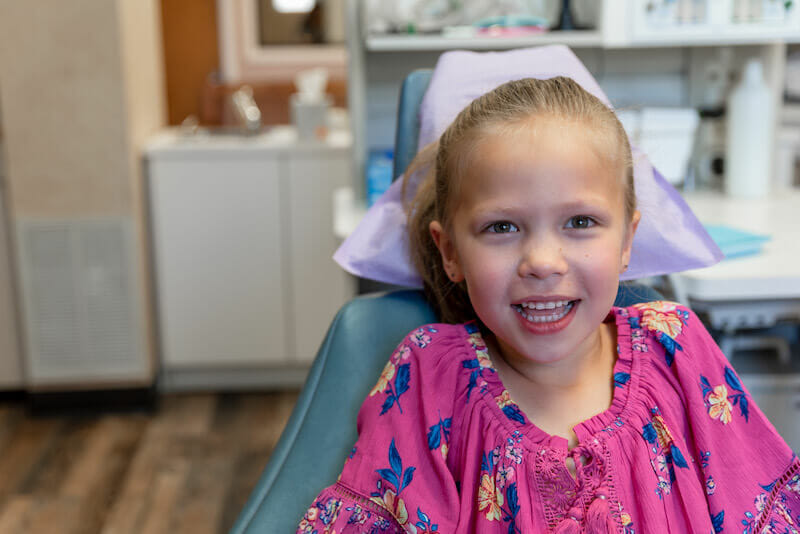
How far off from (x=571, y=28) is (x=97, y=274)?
5.45ft

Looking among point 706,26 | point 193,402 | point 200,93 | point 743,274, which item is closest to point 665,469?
point 743,274

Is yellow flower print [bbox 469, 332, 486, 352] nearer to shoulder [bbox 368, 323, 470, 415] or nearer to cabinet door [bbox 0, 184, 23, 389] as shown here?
shoulder [bbox 368, 323, 470, 415]

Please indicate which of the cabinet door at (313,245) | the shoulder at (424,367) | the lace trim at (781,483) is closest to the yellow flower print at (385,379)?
the shoulder at (424,367)

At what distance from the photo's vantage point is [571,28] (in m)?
2.15

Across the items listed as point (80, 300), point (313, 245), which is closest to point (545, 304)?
point (313, 245)

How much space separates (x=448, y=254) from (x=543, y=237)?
0.56 feet

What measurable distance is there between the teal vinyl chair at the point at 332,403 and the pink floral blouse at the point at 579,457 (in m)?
0.07

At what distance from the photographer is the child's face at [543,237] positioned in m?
0.93

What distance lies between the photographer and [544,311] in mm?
944

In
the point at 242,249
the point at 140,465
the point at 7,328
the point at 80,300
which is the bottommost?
the point at 140,465

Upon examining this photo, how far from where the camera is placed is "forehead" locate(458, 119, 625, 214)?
0.93 m

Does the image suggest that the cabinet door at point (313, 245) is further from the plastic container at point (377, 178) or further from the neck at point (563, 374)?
the neck at point (563, 374)

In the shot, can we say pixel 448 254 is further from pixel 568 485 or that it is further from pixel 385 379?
pixel 568 485

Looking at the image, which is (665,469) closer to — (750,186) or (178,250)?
(750,186)
